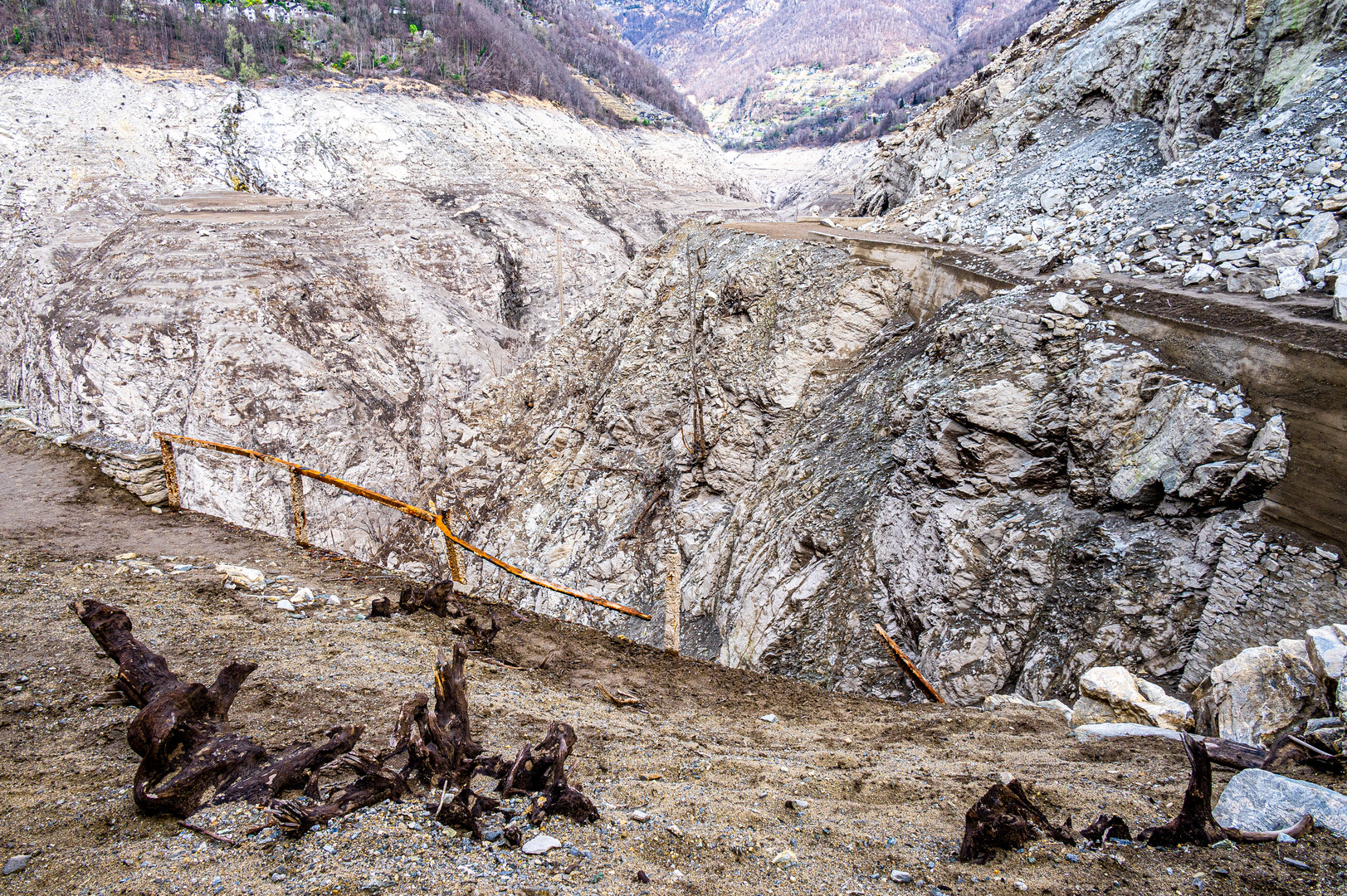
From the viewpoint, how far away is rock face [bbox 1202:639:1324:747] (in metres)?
3.82

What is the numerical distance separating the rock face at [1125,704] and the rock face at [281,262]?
19228 millimetres

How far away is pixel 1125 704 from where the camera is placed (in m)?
4.68

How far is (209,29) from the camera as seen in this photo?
115 ft

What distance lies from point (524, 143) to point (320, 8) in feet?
63.6

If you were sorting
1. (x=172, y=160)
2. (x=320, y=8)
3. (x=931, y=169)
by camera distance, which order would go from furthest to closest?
(x=320, y=8), (x=172, y=160), (x=931, y=169)

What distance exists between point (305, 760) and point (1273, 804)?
4.54 metres

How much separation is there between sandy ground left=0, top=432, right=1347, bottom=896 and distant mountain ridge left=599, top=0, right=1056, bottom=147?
70.8 m

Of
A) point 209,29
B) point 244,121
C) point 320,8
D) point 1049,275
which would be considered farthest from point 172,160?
point 1049,275

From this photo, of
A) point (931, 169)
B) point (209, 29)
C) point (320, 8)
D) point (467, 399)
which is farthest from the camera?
point (320, 8)

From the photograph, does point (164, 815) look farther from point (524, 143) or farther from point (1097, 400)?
point (524, 143)

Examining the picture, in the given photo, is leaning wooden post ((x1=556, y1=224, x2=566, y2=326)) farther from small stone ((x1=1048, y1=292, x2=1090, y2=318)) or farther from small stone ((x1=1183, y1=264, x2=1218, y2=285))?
small stone ((x1=1183, y1=264, x2=1218, y2=285))

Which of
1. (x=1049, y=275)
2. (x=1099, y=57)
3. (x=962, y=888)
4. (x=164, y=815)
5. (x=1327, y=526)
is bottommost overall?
(x=164, y=815)

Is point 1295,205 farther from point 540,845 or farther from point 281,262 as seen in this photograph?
point 281,262

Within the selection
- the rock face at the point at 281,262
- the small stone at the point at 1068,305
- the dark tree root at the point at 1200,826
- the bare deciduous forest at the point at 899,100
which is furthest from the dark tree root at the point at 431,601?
the bare deciduous forest at the point at 899,100
